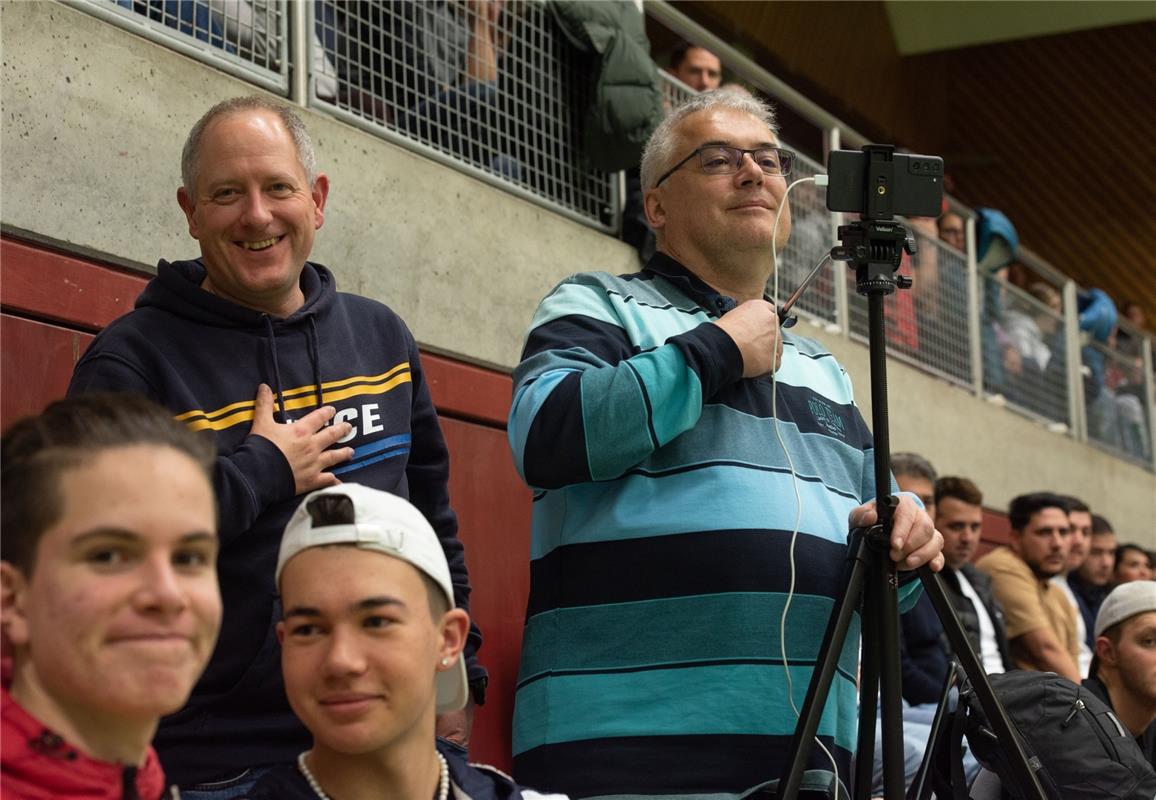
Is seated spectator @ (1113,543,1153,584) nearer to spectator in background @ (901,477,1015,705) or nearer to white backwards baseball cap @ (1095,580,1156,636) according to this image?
spectator in background @ (901,477,1015,705)

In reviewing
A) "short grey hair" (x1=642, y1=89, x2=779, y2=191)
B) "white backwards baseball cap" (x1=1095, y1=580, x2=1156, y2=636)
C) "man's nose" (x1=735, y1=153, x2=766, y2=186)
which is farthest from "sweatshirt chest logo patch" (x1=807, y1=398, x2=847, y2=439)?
"white backwards baseball cap" (x1=1095, y1=580, x2=1156, y2=636)

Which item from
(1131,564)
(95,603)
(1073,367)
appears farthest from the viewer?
(1073,367)

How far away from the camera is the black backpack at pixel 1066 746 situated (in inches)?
125

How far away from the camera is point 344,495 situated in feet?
6.51

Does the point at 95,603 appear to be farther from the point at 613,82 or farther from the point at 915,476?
the point at 915,476

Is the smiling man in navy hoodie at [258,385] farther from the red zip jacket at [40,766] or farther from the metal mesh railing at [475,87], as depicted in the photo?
the metal mesh railing at [475,87]

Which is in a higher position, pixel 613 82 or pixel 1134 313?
pixel 1134 313

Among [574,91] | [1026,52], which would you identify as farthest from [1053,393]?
[574,91]

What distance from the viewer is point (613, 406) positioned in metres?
2.32

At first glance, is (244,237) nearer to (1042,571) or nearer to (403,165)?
(403,165)

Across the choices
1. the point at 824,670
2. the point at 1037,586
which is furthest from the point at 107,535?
the point at 1037,586

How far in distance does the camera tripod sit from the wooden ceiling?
10.00 meters

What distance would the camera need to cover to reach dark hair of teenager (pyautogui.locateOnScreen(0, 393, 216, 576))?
155cm

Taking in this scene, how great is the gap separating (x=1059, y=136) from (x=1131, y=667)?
389 inches
